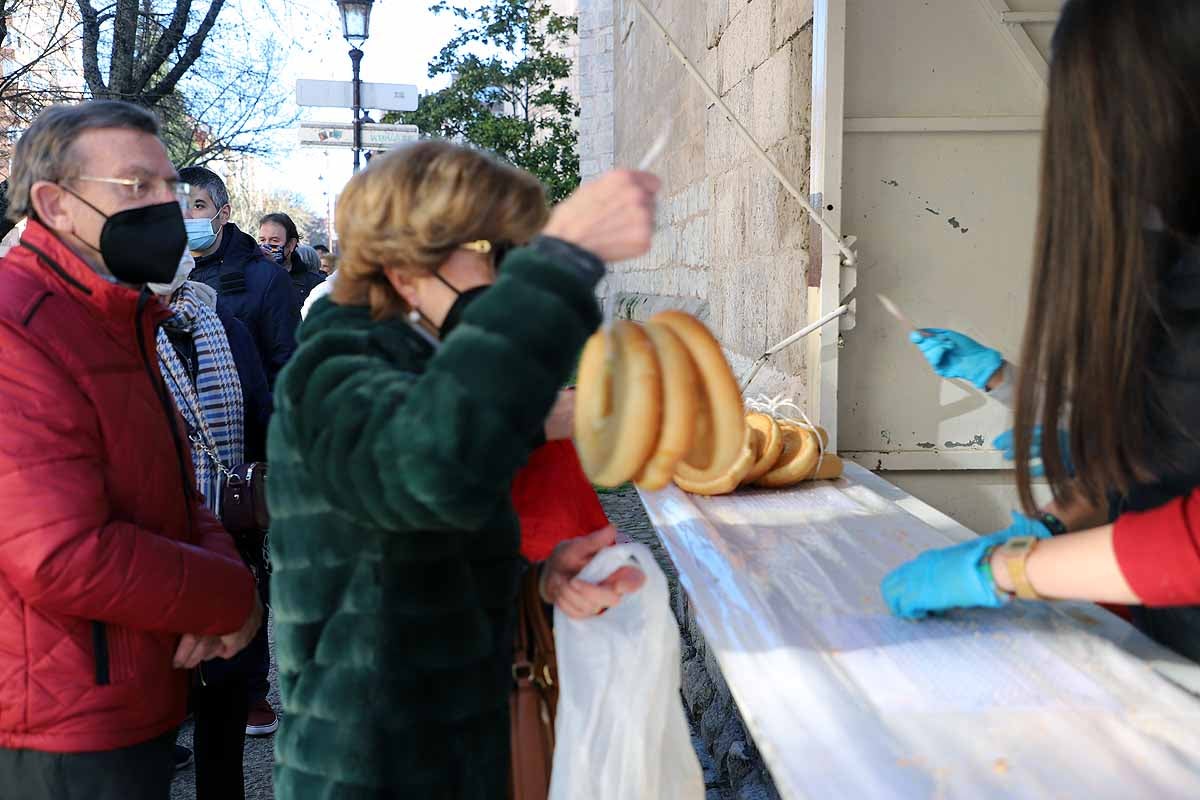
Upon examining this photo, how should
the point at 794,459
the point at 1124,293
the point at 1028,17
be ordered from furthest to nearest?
the point at 1028,17, the point at 794,459, the point at 1124,293

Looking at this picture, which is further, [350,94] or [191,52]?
[350,94]

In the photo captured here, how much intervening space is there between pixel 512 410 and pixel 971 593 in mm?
915

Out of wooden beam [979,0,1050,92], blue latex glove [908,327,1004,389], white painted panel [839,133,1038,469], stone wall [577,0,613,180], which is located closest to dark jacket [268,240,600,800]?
blue latex glove [908,327,1004,389]

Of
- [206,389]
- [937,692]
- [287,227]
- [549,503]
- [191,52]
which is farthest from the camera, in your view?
[191,52]

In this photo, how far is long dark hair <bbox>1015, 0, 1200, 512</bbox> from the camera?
1364mm

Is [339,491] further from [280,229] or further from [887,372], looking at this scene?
[280,229]

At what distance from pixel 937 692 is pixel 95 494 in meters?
1.43

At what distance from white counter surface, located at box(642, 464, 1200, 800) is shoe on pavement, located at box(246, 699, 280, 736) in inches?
95.5

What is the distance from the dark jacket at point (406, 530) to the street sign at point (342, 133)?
382 inches

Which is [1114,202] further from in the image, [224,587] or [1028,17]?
[1028,17]

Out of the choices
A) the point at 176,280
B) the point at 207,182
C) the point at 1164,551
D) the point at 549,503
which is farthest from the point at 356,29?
the point at 1164,551

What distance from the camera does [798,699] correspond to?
1.53 metres

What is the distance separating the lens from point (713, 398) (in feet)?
4.57

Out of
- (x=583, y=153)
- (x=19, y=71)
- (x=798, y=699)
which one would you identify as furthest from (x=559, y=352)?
(x=583, y=153)
